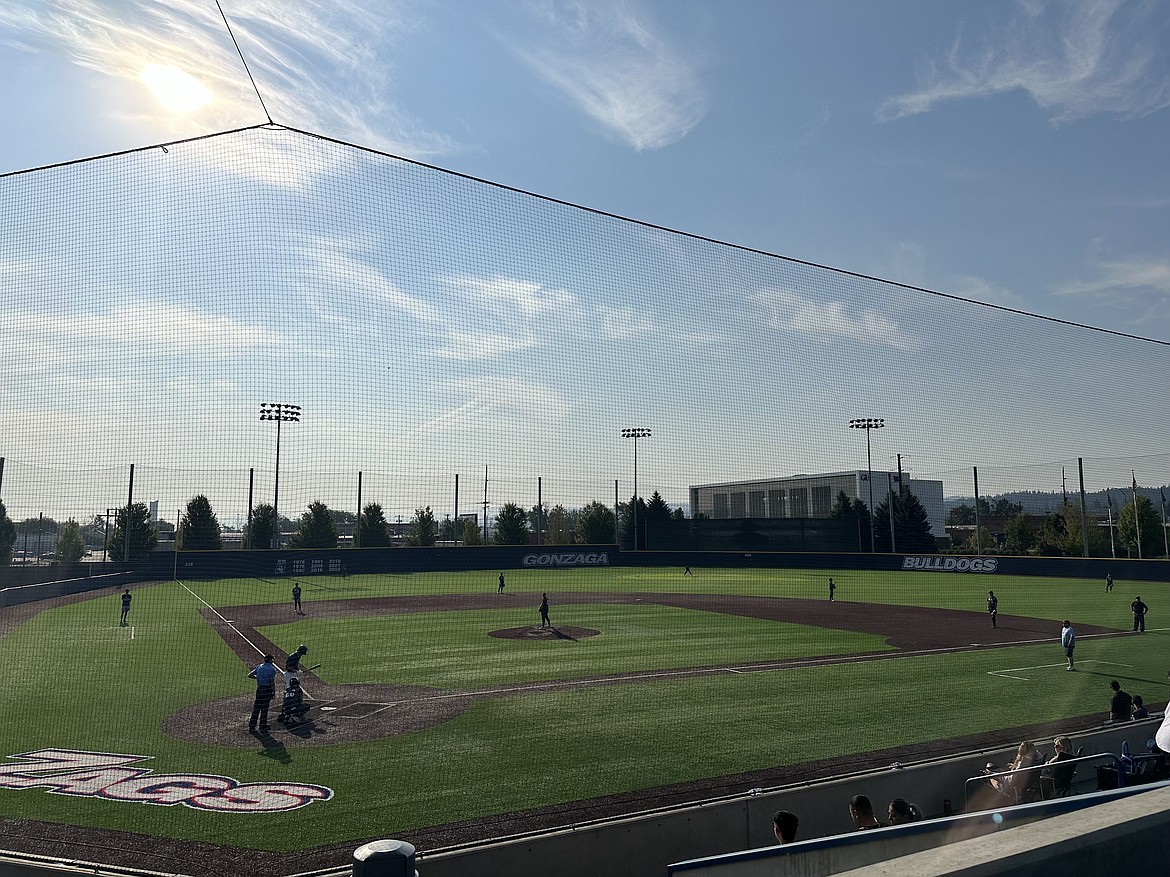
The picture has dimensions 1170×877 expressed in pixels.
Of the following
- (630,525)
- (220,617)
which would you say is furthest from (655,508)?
(220,617)

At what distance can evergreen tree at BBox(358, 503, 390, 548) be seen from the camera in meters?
46.4

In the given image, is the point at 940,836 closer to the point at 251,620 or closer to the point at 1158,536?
the point at 251,620

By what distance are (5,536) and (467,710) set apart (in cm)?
3856

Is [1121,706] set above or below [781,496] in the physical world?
below

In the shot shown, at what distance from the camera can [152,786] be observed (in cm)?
970

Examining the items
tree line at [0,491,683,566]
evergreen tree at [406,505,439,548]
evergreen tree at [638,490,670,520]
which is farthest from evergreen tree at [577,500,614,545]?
evergreen tree at [406,505,439,548]

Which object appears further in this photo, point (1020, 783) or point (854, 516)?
point (854, 516)

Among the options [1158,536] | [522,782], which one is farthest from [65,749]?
[1158,536]

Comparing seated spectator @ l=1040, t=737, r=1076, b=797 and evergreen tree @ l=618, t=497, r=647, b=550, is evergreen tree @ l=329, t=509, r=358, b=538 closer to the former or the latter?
evergreen tree @ l=618, t=497, r=647, b=550

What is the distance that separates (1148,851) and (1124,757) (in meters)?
6.95

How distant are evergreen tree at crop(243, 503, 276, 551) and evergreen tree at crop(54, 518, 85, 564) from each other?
10.2 metres

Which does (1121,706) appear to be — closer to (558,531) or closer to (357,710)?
(357,710)

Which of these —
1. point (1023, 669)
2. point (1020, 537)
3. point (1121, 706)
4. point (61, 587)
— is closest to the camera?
point (1121, 706)

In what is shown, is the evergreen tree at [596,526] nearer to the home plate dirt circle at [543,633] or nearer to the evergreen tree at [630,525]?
the evergreen tree at [630,525]
